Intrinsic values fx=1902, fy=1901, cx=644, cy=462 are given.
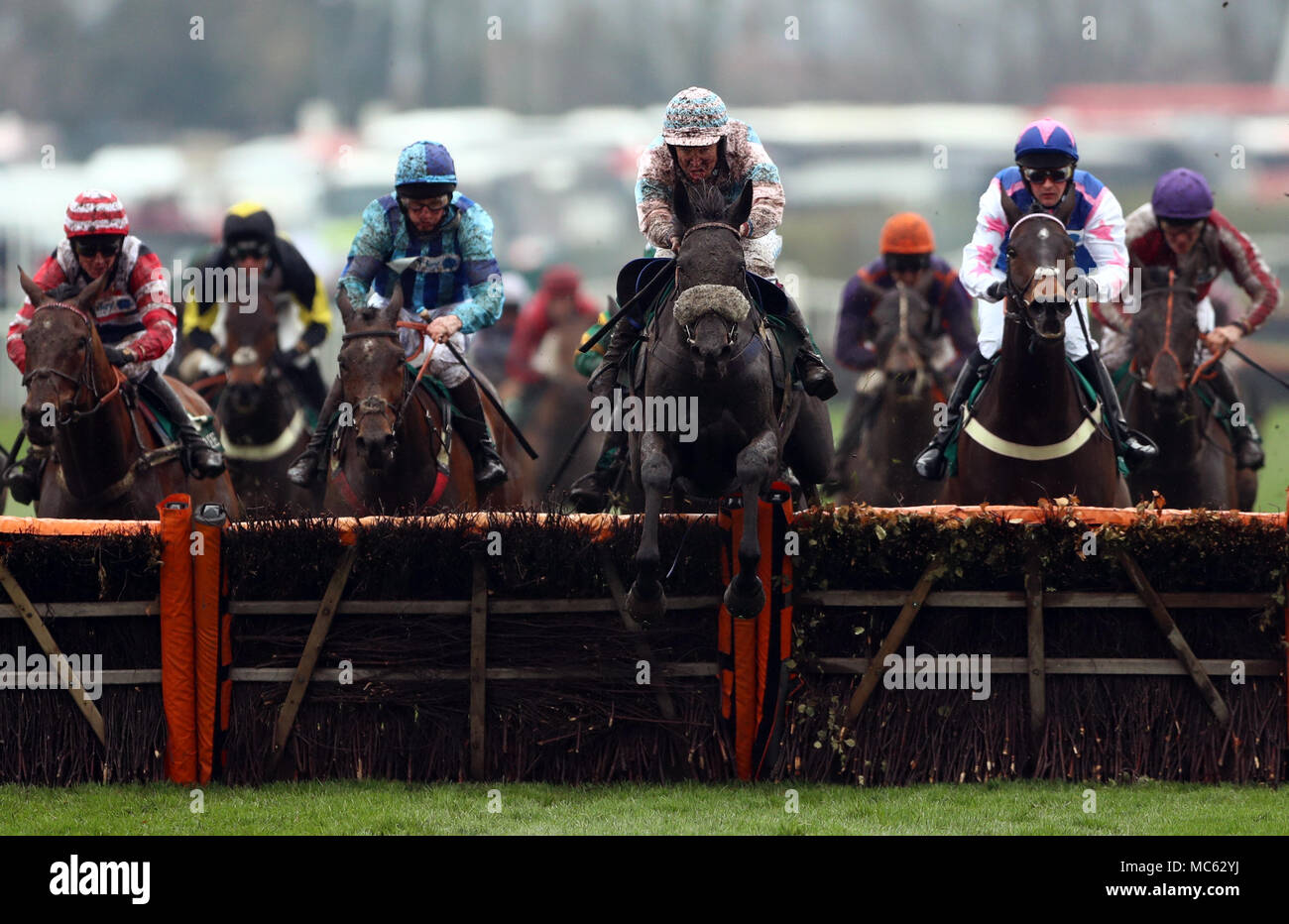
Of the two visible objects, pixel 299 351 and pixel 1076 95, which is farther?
pixel 1076 95

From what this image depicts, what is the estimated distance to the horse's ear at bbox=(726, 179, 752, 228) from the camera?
7570 mm

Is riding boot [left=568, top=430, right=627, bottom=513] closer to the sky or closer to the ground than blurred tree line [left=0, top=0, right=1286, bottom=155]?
closer to the ground

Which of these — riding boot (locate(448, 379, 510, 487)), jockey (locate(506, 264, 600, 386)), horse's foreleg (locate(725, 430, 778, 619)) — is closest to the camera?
horse's foreleg (locate(725, 430, 778, 619))

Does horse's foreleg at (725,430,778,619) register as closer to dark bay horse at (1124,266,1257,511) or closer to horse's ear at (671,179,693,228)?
horse's ear at (671,179,693,228)

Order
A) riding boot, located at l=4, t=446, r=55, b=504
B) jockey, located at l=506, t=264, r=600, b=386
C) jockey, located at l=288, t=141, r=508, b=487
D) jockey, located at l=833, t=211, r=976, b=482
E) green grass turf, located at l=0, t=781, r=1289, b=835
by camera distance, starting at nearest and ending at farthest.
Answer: green grass turf, located at l=0, t=781, r=1289, b=835, riding boot, located at l=4, t=446, r=55, b=504, jockey, located at l=288, t=141, r=508, b=487, jockey, located at l=833, t=211, r=976, b=482, jockey, located at l=506, t=264, r=600, b=386

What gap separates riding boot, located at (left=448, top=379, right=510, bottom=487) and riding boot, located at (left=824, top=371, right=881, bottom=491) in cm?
317

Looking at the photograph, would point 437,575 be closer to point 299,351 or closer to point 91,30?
point 299,351

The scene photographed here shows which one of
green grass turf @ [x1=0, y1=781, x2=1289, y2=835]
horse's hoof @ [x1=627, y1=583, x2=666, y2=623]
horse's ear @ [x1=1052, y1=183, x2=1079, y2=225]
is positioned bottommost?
green grass turf @ [x1=0, y1=781, x2=1289, y2=835]

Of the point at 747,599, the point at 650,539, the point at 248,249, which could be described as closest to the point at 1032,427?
the point at 747,599

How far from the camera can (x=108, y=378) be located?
852 cm

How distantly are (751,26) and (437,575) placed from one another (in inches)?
1009

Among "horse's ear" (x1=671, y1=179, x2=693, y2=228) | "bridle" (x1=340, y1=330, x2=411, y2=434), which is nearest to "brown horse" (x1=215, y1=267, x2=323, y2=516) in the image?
"bridle" (x1=340, y1=330, x2=411, y2=434)

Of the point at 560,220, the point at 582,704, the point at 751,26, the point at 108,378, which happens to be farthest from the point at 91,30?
the point at 582,704

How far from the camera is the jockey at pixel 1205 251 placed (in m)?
10.4
